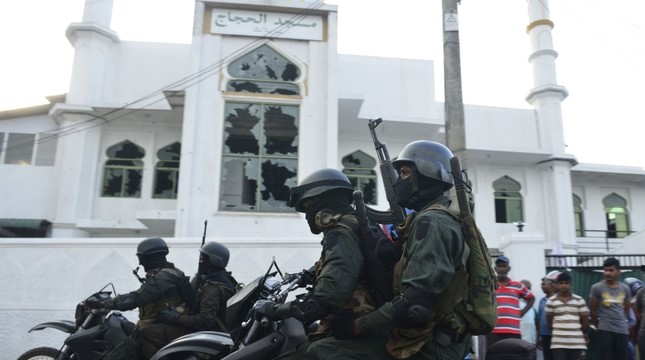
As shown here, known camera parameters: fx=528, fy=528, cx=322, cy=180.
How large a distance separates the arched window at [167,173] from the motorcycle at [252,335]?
11929 mm

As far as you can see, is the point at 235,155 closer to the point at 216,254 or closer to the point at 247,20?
the point at 247,20

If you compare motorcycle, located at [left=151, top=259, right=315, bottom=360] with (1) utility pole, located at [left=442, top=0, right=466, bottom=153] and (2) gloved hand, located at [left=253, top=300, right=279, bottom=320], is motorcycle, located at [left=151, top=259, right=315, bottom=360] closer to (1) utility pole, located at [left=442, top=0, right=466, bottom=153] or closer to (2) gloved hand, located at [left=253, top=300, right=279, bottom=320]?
(2) gloved hand, located at [left=253, top=300, right=279, bottom=320]

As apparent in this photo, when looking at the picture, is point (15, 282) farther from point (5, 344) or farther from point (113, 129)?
point (113, 129)

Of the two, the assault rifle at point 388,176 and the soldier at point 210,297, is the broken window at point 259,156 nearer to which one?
the soldier at point 210,297

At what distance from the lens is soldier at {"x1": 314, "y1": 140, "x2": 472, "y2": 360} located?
2.21 m

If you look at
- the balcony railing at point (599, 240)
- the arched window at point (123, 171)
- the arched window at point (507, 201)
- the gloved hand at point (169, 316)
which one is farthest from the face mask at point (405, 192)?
the balcony railing at point (599, 240)

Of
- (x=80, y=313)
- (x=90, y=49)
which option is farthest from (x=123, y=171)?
(x=80, y=313)

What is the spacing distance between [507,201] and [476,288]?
16.2m

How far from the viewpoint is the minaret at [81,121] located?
1359 cm

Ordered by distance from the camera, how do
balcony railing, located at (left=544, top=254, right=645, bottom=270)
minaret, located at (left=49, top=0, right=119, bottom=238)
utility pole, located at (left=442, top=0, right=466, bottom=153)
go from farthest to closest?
1. minaret, located at (left=49, top=0, right=119, bottom=238)
2. balcony railing, located at (left=544, top=254, right=645, bottom=270)
3. utility pole, located at (left=442, top=0, right=466, bottom=153)

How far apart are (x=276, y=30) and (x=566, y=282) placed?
8.91 meters

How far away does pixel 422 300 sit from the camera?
218cm

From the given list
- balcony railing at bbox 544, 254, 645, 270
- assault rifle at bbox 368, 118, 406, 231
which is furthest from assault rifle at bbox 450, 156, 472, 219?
balcony railing at bbox 544, 254, 645, 270

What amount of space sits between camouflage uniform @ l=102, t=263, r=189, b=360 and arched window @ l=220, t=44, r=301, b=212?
6.66m
